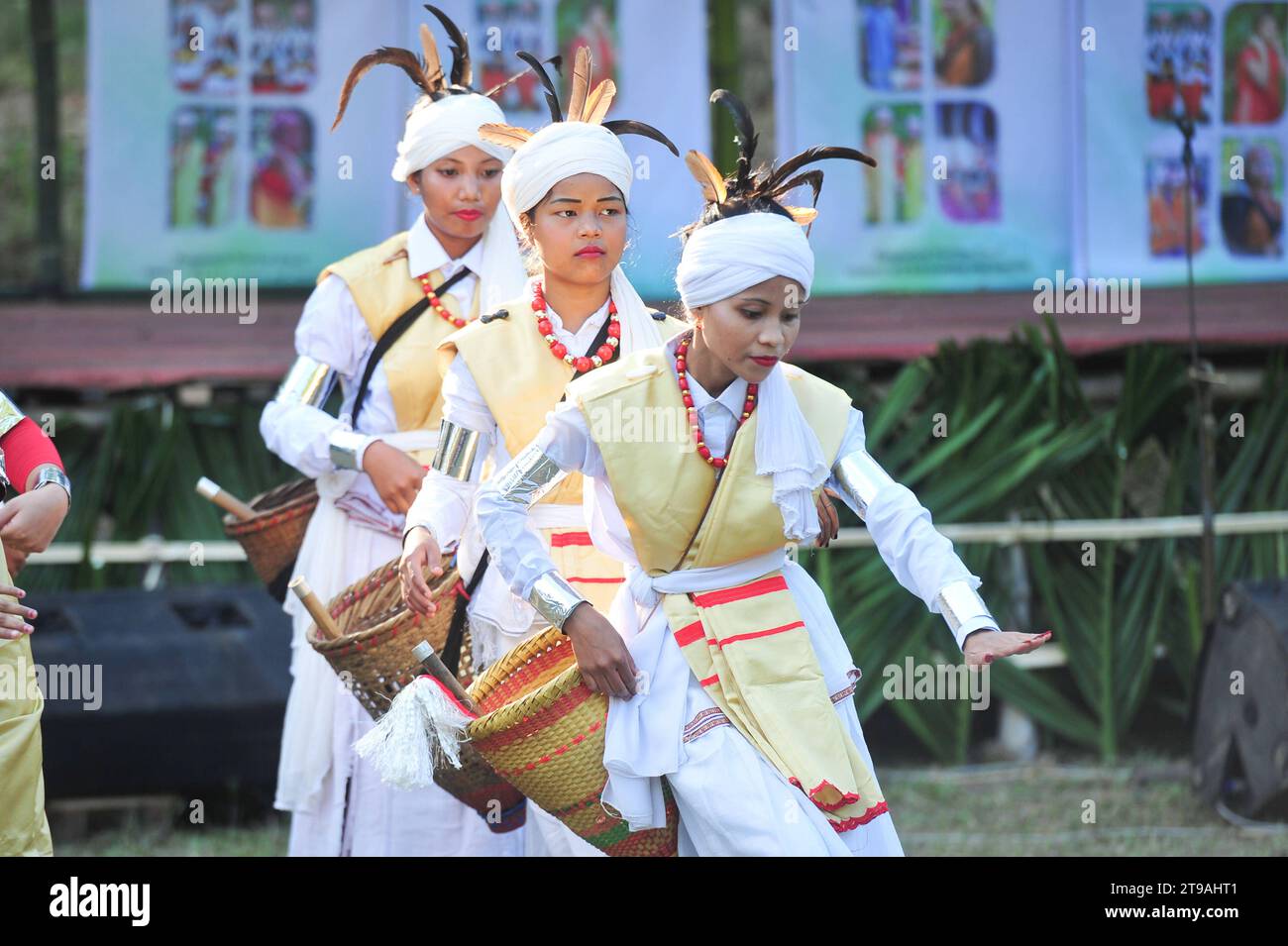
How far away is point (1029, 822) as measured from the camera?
6.53 meters

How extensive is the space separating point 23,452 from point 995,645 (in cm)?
202

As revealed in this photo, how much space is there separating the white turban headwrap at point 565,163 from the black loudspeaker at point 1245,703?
2.88m

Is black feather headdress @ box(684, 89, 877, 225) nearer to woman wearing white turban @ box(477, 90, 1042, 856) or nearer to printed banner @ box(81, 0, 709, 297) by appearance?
woman wearing white turban @ box(477, 90, 1042, 856)

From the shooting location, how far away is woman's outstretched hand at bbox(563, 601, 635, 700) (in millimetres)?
3553

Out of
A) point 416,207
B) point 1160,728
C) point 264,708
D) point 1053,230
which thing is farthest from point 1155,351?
point 264,708

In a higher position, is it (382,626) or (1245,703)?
(382,626)

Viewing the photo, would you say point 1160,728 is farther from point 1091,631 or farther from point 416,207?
point 416,207

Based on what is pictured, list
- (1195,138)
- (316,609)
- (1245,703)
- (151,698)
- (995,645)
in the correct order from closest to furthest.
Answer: (995,645) → (316,609) → (1245,703) → (151,698) → (1195,138)

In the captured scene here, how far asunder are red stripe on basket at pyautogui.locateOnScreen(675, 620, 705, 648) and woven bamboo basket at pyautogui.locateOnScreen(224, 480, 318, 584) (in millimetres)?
1802

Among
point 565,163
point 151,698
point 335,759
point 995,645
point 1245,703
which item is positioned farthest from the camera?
point 151,698

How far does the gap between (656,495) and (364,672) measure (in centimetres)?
98

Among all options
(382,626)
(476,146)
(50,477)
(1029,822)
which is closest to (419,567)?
(382,626)

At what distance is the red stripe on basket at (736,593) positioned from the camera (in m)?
3.65

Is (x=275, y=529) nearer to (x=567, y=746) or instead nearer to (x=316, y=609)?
(x=316, y=609)
